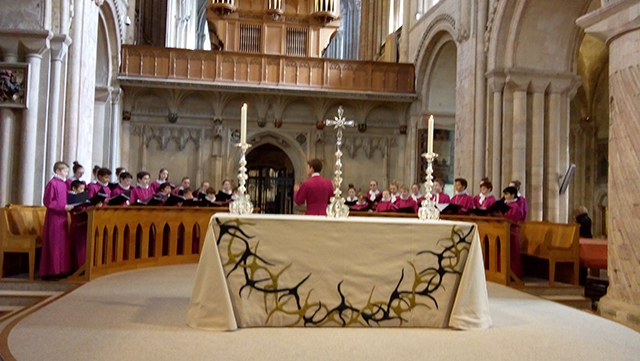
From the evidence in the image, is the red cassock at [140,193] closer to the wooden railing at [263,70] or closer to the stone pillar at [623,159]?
the wooden railing at [263,70]

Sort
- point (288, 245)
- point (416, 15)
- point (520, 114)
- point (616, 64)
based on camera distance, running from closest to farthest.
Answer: point (288, 245)
point (616, 64)
point (520, 114)
point (416, 15)

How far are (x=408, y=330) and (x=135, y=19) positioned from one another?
15.9m

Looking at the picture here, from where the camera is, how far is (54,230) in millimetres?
7047

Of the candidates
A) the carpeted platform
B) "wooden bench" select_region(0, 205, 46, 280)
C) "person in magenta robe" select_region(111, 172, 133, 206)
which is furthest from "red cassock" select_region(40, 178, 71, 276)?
"person in magenta robe" select_region(111, 172, 133, 206)

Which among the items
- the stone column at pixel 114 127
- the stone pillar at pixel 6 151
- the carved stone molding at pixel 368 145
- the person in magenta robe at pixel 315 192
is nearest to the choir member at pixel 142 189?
the stone pillar at pixel 6 151

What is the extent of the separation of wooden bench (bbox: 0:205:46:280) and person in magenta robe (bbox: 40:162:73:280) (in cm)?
14

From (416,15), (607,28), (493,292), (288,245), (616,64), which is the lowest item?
(493,292)

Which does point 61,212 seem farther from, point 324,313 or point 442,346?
point 442,346

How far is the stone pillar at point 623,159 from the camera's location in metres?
6.03

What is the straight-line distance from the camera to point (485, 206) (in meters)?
8.92

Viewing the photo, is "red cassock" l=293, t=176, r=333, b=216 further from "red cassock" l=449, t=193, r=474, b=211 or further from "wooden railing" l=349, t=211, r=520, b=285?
"red cassock" l=449, t=193, r=474, b=211

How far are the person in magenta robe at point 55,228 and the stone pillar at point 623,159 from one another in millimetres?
6146

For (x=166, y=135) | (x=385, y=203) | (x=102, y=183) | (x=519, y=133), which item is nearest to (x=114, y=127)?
(x=166, y=135)

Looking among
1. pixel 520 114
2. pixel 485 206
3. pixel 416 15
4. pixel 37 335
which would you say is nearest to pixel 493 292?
pixel 485 206
